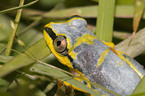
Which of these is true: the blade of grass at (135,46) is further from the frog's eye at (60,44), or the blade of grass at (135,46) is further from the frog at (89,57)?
the frog's eye at (60,44)

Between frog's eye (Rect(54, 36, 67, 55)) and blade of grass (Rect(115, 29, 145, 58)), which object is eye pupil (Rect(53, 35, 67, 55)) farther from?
blade of grass (Rect(115, 29, 145, 58))

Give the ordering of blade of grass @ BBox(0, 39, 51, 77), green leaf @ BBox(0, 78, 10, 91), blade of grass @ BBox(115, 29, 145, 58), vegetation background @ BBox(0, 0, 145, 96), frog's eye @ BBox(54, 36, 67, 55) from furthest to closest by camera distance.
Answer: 1. blade of grass @ BBox(115, 29, 145, 58)
2. frog's eye @ BBox(54, 36, 67, 55)
3. green leaf @ BBox(0, 78, 10, 91)
4. vegetation background @ BBox(0, 0, 145, 96)
5. blade of grass @ BBox(0, 39, 51, 77)

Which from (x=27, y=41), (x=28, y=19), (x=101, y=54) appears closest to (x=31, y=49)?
(x=101, y=54)

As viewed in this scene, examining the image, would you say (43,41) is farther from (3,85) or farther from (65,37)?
(3,85)

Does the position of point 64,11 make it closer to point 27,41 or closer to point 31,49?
point 27,41

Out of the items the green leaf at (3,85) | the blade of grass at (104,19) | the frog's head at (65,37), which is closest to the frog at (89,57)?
the frog's head at (65,37)

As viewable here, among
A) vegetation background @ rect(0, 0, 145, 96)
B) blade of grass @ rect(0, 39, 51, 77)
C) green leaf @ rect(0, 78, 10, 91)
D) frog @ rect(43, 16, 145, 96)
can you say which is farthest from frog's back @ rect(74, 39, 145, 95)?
green leaf @ rect(0, 78, 10, 91)

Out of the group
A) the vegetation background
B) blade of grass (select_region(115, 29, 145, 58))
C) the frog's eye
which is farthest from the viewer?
blade of grass (select_region(115, 29, 145, 58))
